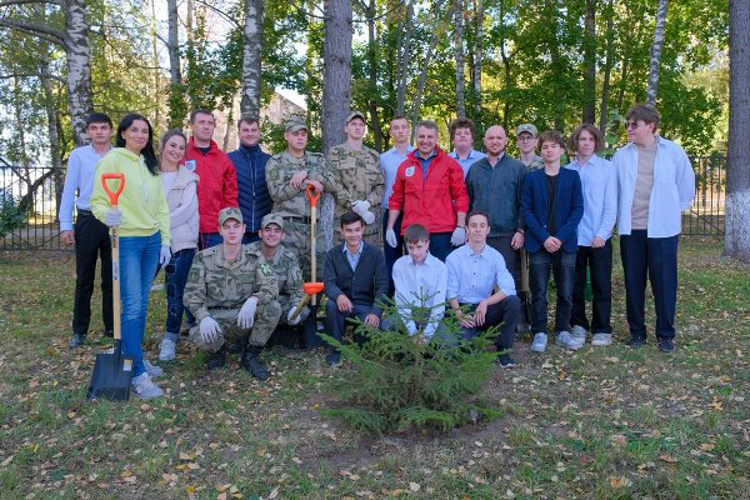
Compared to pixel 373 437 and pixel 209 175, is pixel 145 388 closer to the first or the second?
pixel 373 437

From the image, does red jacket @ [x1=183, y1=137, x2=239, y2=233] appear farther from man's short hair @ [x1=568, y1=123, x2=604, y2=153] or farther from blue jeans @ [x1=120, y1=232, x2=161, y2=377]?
man's short hair @ [x1=568, y1=123, x2=604, y2=153]

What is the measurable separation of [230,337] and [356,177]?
6.18 ft

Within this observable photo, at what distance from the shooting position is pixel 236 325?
5027 millimetres

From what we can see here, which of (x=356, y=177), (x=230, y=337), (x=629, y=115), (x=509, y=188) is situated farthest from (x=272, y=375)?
(x=629, y=115)

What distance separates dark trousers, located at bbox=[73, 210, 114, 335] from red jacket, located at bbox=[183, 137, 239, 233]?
3.10 feet

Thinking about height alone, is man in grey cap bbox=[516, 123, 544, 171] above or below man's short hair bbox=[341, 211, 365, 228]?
above

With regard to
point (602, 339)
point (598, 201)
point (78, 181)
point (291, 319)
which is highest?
point (78, 181)

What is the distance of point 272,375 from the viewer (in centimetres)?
512

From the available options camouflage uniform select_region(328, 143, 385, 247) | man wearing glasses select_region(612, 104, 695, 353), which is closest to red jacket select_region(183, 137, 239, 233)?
camouflage uniform select_region(328, 143, 385, 247)

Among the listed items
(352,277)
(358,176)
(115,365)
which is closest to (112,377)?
(115,365)

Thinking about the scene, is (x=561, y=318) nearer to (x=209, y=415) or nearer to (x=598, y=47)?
(x=209, y=415)

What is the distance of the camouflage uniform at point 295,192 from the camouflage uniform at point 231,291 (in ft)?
2.32

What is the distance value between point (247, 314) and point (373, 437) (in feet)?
4.89

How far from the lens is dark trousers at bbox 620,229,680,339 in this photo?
5.50m
